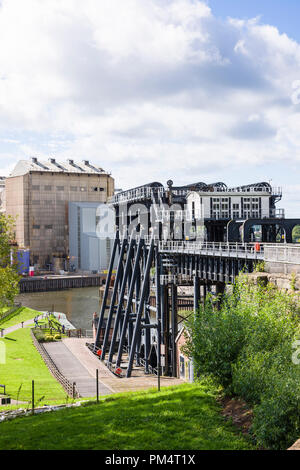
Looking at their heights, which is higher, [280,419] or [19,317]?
[280,419]

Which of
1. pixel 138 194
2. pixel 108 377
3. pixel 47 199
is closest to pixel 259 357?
pixel 108 377

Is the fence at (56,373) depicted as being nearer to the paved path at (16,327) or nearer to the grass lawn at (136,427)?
the paved path at (16,327)

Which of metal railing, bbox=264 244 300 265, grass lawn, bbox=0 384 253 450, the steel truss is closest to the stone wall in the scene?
metal railing, bbox=264 244 300 265

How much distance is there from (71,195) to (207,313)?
115 metres

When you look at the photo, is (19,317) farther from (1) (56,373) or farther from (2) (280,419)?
(2) (280,419)

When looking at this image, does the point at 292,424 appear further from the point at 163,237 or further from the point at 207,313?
the point at 163,237

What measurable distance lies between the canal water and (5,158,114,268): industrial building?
25.6 meters

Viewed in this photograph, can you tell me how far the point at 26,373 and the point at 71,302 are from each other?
55708 millimetres

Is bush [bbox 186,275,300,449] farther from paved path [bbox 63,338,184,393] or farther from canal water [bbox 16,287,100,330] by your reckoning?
canal water [bbox 16,287,100,330]

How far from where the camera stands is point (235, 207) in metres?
46.2

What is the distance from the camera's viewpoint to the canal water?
73925 mm

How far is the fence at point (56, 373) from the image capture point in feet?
92.1

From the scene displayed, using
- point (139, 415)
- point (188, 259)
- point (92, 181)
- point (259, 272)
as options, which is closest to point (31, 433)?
point (139, 415)

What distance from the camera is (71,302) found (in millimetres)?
90062
